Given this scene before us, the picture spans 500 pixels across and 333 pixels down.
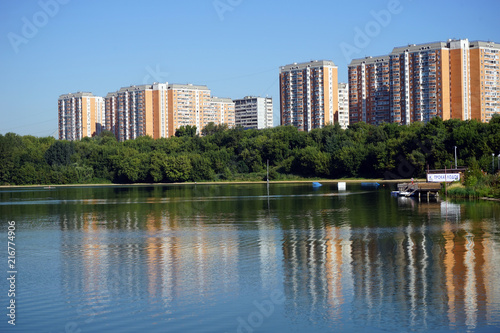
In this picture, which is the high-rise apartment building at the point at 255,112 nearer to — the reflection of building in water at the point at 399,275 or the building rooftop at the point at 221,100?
the building rooftop at the point at 221,100

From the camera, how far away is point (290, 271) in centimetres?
1781

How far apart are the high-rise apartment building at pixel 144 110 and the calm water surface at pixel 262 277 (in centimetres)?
10992

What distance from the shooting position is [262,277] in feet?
56.1

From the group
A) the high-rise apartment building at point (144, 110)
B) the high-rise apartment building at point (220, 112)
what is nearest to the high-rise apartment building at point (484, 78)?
the high-rise apartment building at point (220, 112)

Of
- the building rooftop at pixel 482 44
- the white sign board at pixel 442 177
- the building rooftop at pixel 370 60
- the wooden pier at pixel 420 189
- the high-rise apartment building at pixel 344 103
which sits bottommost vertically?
the wooden pier at pixel 420 189

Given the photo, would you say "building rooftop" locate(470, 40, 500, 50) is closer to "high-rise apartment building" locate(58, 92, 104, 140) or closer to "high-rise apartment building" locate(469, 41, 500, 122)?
"high-rise apartment building" locate(469, 41, 500, 122)

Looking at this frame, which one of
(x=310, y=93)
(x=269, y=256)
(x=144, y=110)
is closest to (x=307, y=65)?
(x=310, y=93)

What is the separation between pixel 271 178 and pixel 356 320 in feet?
302

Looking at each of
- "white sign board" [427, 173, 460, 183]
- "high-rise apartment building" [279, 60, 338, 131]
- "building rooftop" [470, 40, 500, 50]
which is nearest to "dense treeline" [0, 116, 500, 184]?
"high-rise apartment building" [279, 60, 338, 131]

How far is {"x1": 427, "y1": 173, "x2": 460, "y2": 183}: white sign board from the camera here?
177 ft

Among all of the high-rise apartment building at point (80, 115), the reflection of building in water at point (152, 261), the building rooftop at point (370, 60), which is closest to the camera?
the reflection of building in water at point (152, 261)

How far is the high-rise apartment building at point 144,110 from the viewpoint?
5507 inches

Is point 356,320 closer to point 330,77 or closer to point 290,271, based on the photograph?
point 290,271

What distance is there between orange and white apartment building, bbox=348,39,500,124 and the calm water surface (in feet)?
249
